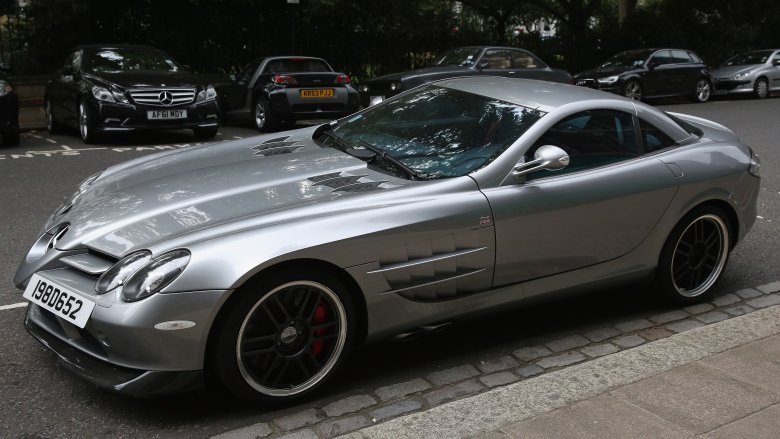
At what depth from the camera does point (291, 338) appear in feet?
11.5

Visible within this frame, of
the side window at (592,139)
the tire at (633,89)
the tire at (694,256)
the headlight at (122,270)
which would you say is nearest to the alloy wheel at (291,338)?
the headlight at (122,270)

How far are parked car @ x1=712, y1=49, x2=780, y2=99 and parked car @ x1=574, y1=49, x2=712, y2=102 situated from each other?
1.28 meters

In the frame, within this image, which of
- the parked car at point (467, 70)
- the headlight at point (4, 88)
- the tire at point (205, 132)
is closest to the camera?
the headlight at point (4, 88)

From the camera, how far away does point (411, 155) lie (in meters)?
4.34

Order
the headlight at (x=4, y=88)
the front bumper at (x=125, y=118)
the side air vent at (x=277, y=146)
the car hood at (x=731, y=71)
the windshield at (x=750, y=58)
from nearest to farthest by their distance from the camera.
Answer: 1. the side air vent at (x=277, y=146)
2. the headlight at (x=4, y=88)
3. the front bumper at (x=125, y=118)
4. the car hood at (x=731, y=71)
5. the windshield at (x=750, y=58)

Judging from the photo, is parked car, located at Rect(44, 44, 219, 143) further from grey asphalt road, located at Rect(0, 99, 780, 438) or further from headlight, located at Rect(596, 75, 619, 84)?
headlight, located at Rect(596, 75, 619, 84)

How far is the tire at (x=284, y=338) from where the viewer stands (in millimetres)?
3314

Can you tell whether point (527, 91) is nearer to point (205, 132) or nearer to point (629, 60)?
point (205, 132)

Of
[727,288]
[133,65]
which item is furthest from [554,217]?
[133,65]

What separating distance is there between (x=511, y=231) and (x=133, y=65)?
9.98m

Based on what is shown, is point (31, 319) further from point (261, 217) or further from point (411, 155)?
point (411, 155)

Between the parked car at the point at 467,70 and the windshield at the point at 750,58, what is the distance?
330 inches

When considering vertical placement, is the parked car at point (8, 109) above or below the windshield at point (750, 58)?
below

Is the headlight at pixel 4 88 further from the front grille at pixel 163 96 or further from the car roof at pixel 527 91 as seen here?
the car roof at pixel 527 91
